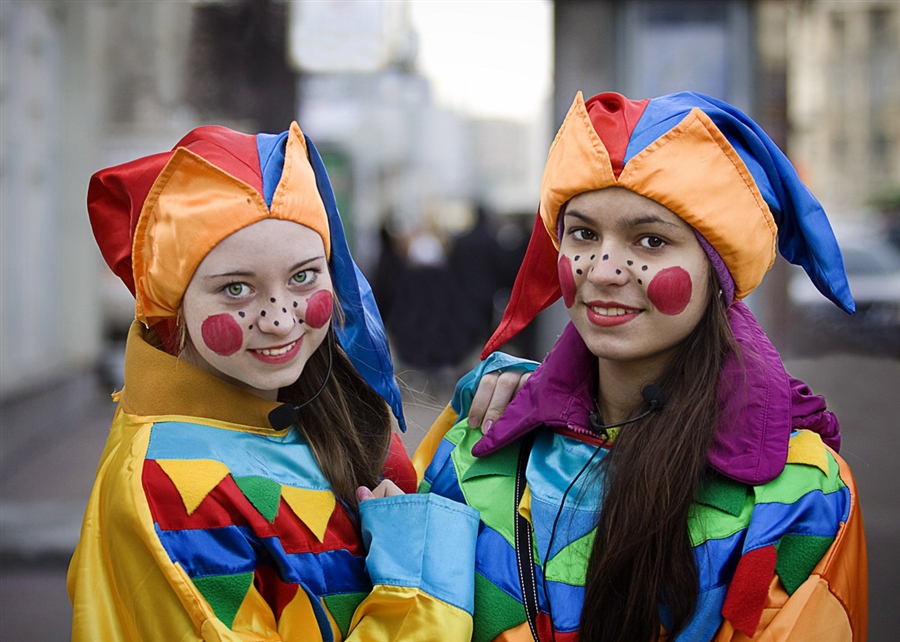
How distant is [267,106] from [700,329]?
5.79 metres

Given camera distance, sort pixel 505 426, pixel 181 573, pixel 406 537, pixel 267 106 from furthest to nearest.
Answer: pixel 267 106
pixel 505 426
pixel 406 537
pixel 181 573

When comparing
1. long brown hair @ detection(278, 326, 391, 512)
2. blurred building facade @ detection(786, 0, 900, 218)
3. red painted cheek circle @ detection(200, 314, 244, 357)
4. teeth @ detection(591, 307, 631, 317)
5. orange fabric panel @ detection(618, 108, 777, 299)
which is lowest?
long brown hair @ detection(278, 326, 391, 512)

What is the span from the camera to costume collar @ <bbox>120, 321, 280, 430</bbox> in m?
2.14

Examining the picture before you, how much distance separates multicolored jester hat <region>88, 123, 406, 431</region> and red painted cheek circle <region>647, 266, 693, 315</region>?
739mm

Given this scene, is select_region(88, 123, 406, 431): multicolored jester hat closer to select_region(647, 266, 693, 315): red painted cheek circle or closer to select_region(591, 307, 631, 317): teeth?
select_region(591, 307, 631, 317): teeth

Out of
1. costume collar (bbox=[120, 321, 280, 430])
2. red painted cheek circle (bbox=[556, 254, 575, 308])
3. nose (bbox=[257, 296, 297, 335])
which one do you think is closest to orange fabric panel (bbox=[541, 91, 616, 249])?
red painted cheek circle (bbox=[556, 254, 575, 308])

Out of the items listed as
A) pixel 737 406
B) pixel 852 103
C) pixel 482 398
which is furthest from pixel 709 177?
pixel 852 103

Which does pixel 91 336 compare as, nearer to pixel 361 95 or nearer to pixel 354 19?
pixel 354 19

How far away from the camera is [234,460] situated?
82.8 inches

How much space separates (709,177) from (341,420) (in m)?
1.08

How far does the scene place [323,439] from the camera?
2363 millimetres

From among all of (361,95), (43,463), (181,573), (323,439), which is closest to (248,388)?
(323,439)

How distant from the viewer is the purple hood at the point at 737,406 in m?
1.99

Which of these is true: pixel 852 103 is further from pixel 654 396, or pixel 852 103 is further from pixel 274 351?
pixel 274 351
